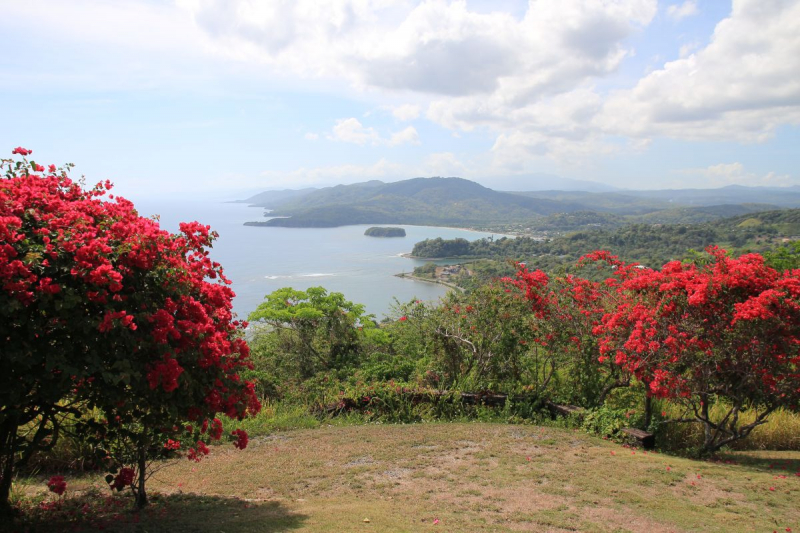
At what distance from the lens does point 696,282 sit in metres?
6.17

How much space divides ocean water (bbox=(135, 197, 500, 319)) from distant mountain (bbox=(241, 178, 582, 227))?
43.8 feet

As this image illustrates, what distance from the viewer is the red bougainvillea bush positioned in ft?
10.6

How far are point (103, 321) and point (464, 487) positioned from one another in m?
3.70

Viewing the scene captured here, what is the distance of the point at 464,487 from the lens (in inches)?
202

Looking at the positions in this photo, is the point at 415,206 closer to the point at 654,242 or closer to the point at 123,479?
the point at 654,242

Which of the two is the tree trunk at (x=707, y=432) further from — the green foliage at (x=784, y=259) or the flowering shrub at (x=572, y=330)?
the green foliage at (x=784, y=259)

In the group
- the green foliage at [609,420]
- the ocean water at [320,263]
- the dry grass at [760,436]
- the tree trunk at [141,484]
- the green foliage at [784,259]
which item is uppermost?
the green foliage at [784,259]

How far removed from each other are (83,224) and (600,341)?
645 centimetres

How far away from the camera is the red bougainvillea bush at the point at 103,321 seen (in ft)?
10.6

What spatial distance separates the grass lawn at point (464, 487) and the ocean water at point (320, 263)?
13.6 m

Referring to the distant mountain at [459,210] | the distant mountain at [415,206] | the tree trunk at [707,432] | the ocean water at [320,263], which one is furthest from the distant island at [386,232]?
the tree trunk at [707,432]

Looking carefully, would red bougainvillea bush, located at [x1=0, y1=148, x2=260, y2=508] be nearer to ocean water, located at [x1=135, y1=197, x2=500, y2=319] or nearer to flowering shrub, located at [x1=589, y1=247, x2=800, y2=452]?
flowering shrub, located at [x1=589, y1=247, x2=800, y2=452]

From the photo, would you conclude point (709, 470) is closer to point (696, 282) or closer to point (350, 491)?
point (696, 282)

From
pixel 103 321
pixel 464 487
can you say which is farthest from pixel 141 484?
pixel 464 487
